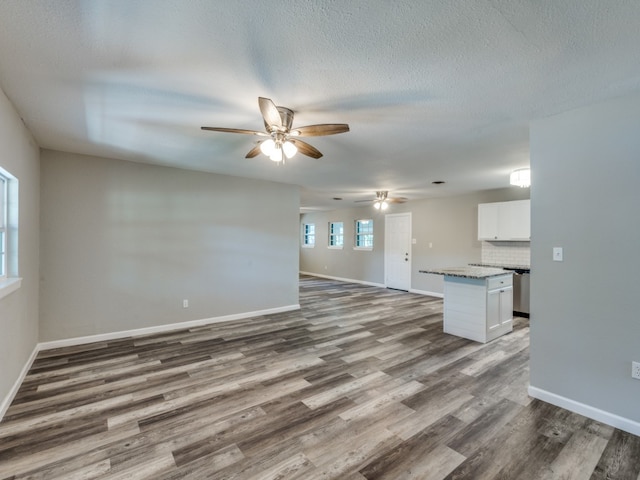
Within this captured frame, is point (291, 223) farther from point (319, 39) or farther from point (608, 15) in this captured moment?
point (608, 15)

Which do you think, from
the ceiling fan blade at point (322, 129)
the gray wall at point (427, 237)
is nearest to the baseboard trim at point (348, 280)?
the gray wall at point (427, 237)

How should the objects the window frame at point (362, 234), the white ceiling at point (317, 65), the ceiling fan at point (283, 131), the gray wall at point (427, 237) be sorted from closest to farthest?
the white ceiling at point (317, 65)
the ceiling fan at point (283, 131)
the gray wall at point (427, 237)
the window frame at point (362, 234)

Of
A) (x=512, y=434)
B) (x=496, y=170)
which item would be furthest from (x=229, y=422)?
(x=496, y=170)

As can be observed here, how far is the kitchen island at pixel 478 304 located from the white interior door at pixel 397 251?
11.6 ft

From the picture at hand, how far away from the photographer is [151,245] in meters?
4.48

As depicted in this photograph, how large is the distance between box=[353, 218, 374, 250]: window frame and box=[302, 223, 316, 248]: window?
2127mm

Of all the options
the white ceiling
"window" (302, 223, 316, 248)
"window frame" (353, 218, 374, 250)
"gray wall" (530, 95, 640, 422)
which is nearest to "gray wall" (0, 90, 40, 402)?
the white ceiling

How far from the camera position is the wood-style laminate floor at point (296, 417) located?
1.87 metres

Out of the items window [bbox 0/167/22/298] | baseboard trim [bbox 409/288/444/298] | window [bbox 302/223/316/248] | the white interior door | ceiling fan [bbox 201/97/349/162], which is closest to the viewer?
ceiling fan [bbox 201/97/349/162]

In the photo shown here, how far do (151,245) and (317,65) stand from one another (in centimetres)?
374

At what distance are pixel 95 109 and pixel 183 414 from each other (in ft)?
8.75

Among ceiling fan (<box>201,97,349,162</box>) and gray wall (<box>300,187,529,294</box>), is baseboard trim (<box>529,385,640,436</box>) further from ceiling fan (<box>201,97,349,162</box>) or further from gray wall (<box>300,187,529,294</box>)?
gray wall (<box>300,187,529,294</box>)

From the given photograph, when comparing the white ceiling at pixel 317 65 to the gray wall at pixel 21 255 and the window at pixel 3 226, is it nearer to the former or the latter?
the gray wall at pixel 21 255

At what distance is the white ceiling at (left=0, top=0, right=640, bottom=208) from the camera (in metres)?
1.50
